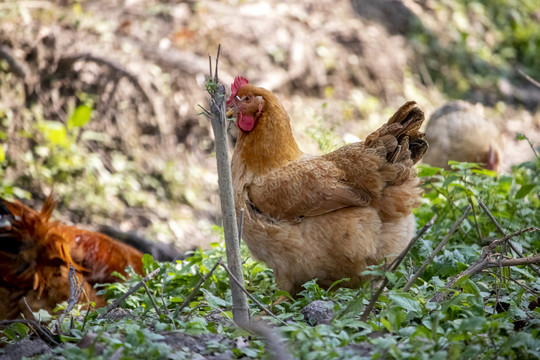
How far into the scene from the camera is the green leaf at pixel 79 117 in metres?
7.55

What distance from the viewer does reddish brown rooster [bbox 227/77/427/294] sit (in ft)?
12.4

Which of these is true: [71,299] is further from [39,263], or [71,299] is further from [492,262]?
[492,262]

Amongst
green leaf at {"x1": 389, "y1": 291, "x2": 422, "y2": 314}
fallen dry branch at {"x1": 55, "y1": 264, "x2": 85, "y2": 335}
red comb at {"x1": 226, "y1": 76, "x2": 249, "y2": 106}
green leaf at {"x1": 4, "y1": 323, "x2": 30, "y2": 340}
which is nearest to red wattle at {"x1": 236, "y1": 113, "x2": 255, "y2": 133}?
red comb at {"x1": 226, "y1": 76, "x2": 249, "y2": 106}

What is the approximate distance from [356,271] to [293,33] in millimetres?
6293

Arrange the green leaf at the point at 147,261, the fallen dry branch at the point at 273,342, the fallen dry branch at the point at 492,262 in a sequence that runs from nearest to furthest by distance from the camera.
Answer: the fallen dry branch at the point at 273,342
the fallen dry branch at the point at 492,262
the green leaf at the point at 147,261

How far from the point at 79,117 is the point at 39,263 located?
320cm

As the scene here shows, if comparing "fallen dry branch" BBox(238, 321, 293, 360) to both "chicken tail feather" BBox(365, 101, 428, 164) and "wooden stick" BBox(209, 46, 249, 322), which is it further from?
"chicken tail feather" BBox(365, 101, 428, 164)

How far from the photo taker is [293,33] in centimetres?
937

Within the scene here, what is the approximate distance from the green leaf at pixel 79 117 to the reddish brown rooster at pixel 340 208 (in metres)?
4.28

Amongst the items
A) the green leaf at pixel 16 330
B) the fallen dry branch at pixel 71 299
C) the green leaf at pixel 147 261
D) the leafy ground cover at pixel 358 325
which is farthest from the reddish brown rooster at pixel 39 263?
the fallen dry branch at pixel 71 299

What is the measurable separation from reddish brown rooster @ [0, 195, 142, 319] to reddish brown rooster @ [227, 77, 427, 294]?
173cm

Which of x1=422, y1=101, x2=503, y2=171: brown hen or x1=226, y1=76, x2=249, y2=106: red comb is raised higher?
x1=226, y1=76, x2=249, y2=106: red comb

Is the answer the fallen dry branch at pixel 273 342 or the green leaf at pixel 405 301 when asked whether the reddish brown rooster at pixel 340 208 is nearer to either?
the green leaf at pixel 405 301

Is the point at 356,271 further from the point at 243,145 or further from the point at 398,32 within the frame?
the point at 398,32
